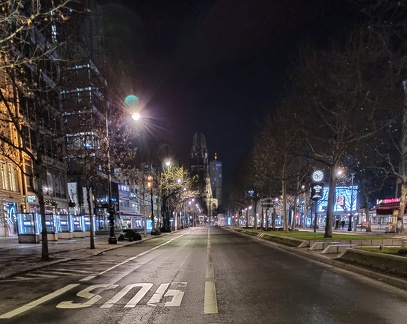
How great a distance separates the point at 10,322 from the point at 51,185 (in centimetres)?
3972

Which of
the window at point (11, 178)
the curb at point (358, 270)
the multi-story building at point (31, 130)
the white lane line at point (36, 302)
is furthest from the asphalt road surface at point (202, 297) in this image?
the window at point (11, 178)

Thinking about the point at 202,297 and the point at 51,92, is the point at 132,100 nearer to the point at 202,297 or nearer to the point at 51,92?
the point at 51,92

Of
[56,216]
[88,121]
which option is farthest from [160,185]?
[88,121]

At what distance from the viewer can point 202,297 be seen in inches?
311

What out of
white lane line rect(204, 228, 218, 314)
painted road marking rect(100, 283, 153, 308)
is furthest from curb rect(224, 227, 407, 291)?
painted road marking rect(100, 283, 153, 308)

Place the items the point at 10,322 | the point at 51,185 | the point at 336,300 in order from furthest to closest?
1. the point at 51,185
2. the point at 336,300
3. the point at 10,322

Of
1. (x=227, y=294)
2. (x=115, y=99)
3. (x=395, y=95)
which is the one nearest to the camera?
(x=227, y=294)

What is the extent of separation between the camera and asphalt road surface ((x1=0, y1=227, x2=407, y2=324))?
636 centimetres

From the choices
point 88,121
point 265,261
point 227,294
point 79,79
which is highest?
point 79,79

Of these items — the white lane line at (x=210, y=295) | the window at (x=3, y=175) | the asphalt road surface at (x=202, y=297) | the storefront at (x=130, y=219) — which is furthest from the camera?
the storefront at (x=130, y=219)

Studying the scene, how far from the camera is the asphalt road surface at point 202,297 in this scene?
6.36 m

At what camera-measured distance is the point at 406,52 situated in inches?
694

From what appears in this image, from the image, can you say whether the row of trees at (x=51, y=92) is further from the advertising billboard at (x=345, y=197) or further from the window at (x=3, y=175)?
the advertising billboard at (x=345, y=197)

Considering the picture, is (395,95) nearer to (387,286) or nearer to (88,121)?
(387,286)
